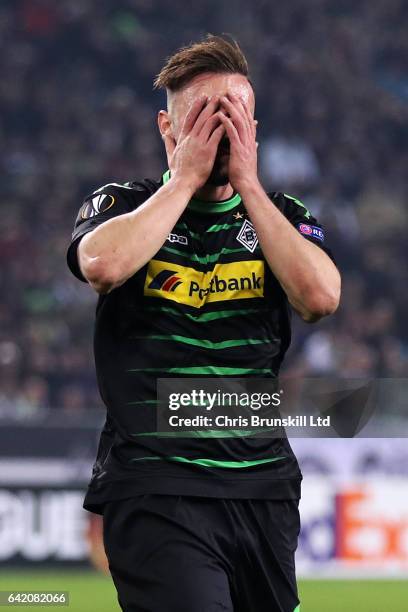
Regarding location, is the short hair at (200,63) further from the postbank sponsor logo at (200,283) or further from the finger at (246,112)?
the postbank sponsor logo at (200,283)

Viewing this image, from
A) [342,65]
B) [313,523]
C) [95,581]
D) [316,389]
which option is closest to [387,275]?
[342,65]

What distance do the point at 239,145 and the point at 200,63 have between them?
0.24 meters

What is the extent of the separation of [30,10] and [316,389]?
1336cm

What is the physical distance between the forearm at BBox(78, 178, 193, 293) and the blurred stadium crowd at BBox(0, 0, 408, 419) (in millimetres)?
8751

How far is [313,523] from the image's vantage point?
30.0ft

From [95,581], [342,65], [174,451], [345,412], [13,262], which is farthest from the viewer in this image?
[342,65]

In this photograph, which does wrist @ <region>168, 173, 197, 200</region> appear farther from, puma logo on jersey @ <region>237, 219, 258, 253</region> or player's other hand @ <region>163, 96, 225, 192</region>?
puma logo on jersey @ <region>237, 219, 258, 253</region>

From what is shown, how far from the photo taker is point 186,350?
9.43 feet

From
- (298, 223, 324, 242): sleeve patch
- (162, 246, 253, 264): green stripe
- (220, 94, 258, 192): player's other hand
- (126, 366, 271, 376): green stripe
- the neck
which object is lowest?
(126, 366, 271, 376): green stripe

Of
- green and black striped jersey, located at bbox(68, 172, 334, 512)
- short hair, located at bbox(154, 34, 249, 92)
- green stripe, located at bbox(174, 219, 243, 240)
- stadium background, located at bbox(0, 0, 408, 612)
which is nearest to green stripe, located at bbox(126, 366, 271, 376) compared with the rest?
green and black striped jersey, located at bbox(68, 172, 334, 512)

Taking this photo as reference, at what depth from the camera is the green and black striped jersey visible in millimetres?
2850

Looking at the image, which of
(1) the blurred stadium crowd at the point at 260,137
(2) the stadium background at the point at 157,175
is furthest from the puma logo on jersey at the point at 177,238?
(1) the blurred stadium crowd at the point at 260,137

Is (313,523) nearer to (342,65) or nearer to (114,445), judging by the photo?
(114,445)

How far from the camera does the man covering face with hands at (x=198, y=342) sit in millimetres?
2818
